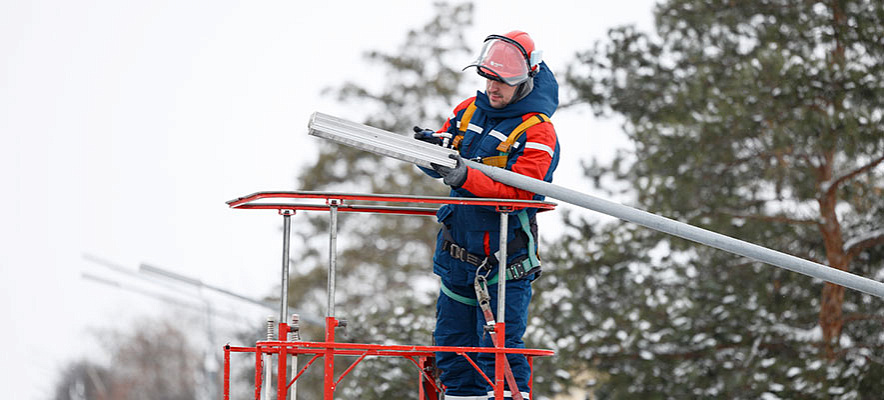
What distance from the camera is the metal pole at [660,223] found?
5.30m

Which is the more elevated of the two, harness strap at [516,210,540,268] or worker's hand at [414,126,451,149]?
worker's hand at [414,126,451,149]

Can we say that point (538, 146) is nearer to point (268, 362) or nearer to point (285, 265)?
point (285, 265)

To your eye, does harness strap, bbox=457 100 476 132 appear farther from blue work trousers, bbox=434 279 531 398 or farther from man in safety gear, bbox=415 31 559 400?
blue work trousers, bbox=434 279 531 398

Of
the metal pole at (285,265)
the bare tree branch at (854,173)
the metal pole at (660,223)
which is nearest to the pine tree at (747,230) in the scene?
the bare tree branch at (854,173)

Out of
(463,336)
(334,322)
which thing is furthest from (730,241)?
(334,322)

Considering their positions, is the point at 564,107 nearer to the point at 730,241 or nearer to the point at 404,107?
the point at 404,107

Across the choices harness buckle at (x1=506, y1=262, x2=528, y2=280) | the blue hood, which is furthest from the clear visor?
harness buckle at (x1=506, y1=262, x2=528, y2=280)

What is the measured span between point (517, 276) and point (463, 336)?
471 mm

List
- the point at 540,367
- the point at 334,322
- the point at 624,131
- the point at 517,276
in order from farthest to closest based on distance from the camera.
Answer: the point at 624,131 → the point at 540,367 → the point at 517,276 → the point at 334,322

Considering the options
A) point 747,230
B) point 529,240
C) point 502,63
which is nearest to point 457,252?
point 529,240

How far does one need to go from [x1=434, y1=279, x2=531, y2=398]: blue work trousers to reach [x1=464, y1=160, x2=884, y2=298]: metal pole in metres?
0.60

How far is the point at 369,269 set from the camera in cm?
2775

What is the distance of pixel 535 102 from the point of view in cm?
579

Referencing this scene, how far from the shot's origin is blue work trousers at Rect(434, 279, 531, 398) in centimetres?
567
